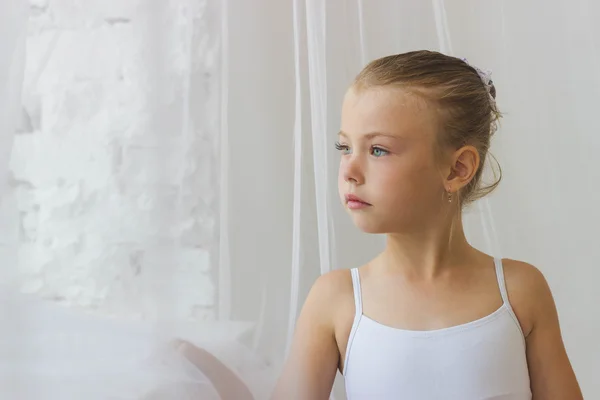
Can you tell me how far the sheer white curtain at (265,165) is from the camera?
33.7 inches

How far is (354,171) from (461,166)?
15cm

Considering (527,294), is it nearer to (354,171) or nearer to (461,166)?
(461,166)

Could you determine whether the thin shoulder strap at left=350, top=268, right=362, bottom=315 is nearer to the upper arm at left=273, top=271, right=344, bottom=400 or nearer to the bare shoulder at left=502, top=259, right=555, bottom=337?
the upper arm at left=273, top=271, right=344, bottom=400

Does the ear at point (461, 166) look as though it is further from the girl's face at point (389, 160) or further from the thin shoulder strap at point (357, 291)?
the thin shoulder strap at point (357, 291)

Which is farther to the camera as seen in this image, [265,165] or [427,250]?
[265,165]

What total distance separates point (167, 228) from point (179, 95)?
0.63ft

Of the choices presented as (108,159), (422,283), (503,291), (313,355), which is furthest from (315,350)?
(108,159)

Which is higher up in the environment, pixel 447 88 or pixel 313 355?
pixel 447 88

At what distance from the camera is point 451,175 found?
0.90 meters

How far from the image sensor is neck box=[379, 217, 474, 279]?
3.07 ft

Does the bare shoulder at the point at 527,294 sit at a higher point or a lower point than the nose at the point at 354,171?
lower

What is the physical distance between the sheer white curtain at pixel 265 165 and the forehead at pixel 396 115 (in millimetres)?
223

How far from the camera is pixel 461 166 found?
897mm

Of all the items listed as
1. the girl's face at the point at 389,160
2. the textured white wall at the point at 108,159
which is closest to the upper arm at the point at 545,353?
the girl's face at the point at 389,160
